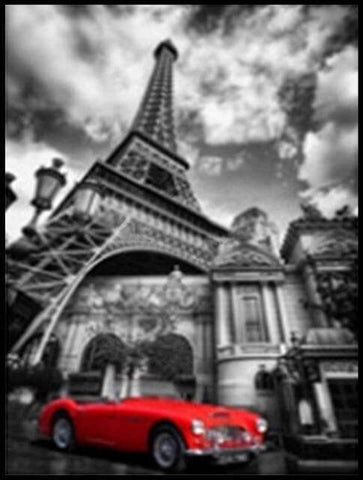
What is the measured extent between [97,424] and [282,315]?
1605 centimetres

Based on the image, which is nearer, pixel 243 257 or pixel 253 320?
pixel 253 320

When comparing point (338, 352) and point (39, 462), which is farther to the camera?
point (338, 352)

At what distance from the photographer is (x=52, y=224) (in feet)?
72.4

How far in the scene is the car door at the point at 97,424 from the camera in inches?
204

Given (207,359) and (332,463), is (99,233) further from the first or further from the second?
(332,463)

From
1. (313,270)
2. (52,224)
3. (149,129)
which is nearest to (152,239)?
(52,224)

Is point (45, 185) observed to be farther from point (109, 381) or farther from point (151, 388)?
point (151, 388)

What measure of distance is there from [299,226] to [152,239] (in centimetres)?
1357

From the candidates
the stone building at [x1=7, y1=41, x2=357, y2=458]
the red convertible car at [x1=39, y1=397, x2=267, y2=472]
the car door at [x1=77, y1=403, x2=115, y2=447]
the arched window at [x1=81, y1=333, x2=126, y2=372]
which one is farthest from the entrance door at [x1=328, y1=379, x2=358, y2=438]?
the arched window at [x1=81, y1=333, x2=126, y2=372]

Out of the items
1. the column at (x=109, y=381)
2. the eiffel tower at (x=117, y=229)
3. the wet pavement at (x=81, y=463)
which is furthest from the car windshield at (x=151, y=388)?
the wet pavement at (x=81, y=463)

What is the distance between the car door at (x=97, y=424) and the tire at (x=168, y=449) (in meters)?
0.85

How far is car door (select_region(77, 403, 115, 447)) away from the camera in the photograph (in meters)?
5.19

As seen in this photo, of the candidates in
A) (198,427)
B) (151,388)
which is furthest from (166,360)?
(198,427)

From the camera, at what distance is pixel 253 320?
19.8 metres
